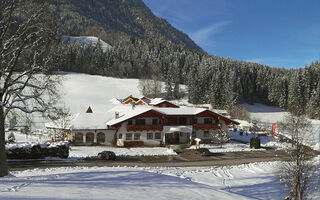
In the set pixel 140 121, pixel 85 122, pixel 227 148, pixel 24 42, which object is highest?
pixel 24 42

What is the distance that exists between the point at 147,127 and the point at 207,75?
73010mm

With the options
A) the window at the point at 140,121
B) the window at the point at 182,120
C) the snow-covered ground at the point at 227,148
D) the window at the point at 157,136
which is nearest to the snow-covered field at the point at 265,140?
the snow-covered ground at the point at 227,148

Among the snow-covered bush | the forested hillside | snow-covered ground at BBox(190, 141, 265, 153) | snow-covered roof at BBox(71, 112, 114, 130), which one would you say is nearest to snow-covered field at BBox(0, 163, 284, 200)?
the snow-covered bush

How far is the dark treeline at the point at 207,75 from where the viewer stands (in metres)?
95.5

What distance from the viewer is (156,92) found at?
339ft

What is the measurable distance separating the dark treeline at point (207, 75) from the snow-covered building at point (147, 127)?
144 feet

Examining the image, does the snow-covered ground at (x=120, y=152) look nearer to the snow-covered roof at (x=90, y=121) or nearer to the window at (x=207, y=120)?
the snow-covered roof at (x=90, y=121)

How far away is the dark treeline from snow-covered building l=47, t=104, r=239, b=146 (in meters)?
43.8

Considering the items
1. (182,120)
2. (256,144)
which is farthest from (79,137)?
(256,144)

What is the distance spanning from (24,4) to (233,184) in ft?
72.2

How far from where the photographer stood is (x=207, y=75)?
109062mm

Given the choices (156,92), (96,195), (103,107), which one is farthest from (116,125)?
(156,92)

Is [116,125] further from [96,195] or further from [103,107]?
[96,195]

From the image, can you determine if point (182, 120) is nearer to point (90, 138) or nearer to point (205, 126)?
point (205, 126)
